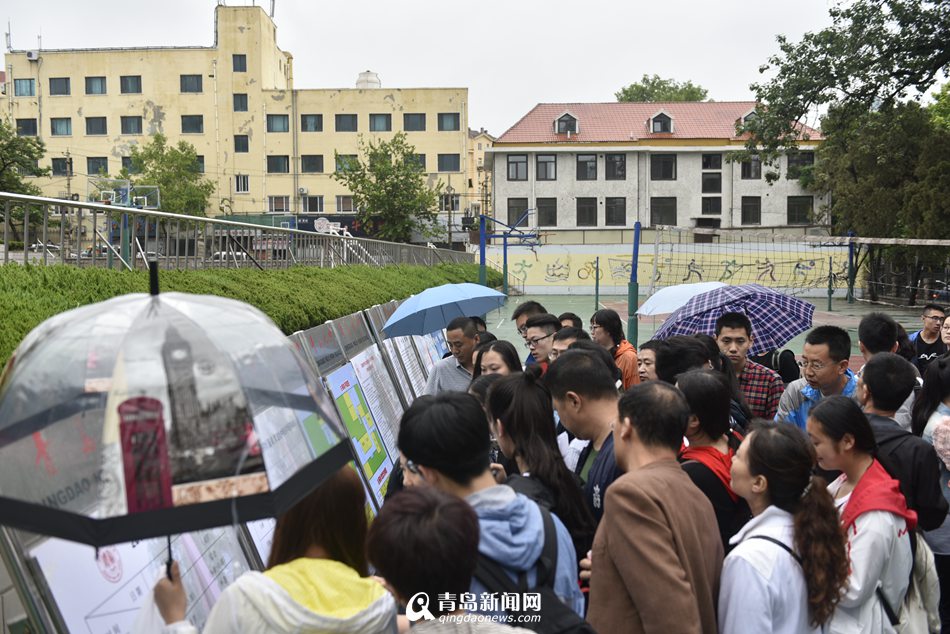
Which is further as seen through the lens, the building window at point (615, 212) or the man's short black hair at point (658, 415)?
the building window at point (615, 212)

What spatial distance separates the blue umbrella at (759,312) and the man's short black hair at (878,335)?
1082mm

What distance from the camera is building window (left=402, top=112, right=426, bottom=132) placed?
49.8 m

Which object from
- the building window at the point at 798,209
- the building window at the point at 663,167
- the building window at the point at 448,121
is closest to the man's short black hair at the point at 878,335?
the building window at the point at 663,167

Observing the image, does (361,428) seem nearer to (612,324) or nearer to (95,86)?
(612,324)

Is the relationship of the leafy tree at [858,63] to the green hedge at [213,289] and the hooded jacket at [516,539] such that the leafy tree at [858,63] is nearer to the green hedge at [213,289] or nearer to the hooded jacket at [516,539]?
the green hedge at [213,289]

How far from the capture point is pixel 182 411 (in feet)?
5.85

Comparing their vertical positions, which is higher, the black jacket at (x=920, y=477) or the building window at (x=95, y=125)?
the building window at (x=95, y=125)

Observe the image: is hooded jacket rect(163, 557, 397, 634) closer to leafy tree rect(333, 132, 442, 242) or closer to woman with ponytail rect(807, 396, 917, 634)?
woman with ponytail rect(807, 396, 917, 634)

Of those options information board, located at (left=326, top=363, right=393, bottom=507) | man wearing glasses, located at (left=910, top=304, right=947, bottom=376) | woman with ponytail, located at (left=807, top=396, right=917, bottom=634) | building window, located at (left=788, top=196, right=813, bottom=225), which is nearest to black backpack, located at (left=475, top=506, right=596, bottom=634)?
woman with ponytail, located at (left=807, top=396, right=917, bottom=634)

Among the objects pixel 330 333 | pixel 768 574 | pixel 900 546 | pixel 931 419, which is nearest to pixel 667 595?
pixel 768 574

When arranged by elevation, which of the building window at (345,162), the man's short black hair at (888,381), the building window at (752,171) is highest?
the building window at (345,162)

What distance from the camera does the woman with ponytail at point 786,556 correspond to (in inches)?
102

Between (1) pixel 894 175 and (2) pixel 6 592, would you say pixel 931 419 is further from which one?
(1) pixel 894 175

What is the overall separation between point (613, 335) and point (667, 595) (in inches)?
165
